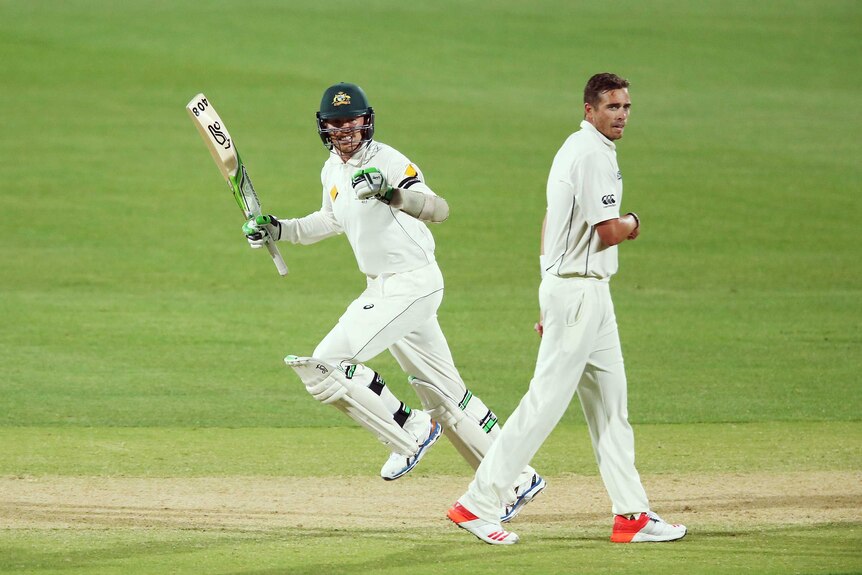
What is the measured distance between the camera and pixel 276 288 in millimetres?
16109

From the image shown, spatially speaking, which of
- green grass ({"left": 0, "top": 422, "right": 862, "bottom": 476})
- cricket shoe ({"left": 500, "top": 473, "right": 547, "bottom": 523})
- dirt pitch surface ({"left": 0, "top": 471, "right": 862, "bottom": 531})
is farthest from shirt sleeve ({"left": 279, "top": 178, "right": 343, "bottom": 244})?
cricket shoe ({"left": 500, "top": 473, "right": 547, "bottom": 523})

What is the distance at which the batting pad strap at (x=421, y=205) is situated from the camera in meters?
6.80

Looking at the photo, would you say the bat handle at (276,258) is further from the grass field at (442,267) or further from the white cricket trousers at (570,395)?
the white cricket trousers at (570,395)

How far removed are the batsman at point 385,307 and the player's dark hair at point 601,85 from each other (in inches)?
37.6

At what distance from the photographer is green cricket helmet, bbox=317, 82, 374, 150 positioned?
7191mm

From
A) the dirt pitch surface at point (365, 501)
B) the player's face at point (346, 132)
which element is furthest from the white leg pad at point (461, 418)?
the player's face at point (346, 132)

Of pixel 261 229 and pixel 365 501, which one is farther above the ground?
pixel 261 229

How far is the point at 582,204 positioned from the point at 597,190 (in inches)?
3.7

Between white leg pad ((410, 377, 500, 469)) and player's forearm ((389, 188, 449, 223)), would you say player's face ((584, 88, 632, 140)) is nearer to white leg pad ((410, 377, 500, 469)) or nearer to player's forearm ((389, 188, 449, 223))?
player's forearm ((389, 188, 449, 223))

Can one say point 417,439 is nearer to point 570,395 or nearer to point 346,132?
point 570,395

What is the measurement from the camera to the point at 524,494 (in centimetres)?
699

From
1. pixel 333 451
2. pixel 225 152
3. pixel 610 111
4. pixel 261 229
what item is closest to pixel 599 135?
pixel 610 111

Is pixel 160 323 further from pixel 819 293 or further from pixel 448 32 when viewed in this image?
pixel 448 32

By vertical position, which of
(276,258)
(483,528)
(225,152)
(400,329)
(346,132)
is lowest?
(483,528)
